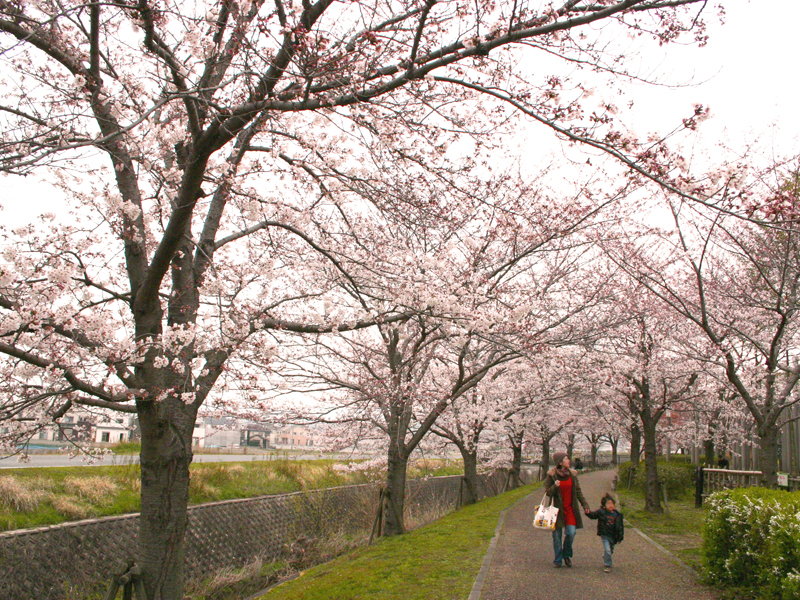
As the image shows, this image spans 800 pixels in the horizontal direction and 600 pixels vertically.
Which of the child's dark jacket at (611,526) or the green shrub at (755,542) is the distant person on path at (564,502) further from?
the green shrub at (755,542)

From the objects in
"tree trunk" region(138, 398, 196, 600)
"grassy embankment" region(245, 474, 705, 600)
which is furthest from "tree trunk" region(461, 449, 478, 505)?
"tree trunk" region(138, 398, 196, 600)

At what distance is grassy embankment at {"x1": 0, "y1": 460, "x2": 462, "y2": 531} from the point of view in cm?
907

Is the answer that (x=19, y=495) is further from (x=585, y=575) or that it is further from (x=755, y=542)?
(x=755, y=542)

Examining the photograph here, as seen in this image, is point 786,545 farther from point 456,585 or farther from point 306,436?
point 306,436

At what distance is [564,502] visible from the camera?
7824mm

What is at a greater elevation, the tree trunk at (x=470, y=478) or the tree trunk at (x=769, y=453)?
the tree trunk at (x=769, y=453)

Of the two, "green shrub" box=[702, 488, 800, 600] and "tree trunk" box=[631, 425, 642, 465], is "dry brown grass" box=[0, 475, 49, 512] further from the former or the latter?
"tree trunk" box=[631, 425, 642, 465]

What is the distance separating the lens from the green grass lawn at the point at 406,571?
22.5 ft

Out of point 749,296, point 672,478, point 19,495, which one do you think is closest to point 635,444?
point 672,478

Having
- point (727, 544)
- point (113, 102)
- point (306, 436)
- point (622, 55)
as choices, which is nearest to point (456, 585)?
point (727, 544)

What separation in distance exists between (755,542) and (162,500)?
5.99 meters

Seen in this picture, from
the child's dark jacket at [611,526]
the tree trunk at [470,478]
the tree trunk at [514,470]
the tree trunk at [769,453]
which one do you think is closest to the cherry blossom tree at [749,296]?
the tree trunk at [769,453]

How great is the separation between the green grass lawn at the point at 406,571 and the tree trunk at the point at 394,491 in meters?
0.35

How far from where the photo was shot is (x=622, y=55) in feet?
12.9
